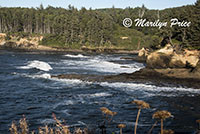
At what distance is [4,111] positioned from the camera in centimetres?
2336

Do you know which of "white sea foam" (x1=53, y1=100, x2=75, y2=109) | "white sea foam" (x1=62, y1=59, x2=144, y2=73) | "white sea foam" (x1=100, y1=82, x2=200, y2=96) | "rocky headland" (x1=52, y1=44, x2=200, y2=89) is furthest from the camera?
"white sea foam" (x1=62, y1=59, x2=144, y2=73)

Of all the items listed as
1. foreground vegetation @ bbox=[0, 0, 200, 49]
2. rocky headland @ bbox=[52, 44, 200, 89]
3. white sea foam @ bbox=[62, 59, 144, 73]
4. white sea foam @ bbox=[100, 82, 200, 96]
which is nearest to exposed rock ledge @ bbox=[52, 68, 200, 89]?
rocky headland @ bbox=[52, 44, 200, 89]

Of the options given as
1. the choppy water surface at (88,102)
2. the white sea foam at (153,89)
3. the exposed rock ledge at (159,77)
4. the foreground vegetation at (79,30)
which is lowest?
the choppy water surface at (88,102)

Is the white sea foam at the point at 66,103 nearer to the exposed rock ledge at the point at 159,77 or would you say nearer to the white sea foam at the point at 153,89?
the white sea foam at the point at 153,89

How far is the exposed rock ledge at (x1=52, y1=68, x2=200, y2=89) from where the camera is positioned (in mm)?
36156

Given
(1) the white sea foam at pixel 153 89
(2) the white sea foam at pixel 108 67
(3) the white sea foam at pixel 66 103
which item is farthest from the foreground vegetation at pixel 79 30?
(3) the white sea foam at pixel 66 103

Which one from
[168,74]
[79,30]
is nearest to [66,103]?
[168,74]

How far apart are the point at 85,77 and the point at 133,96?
12319 millimetres

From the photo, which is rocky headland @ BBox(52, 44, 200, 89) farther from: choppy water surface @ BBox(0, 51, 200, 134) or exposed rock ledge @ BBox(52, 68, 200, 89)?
choppy water surface @ BBox(0, 51, 200, 134)

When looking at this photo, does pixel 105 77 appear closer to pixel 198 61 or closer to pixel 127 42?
pixel 198 61

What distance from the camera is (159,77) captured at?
3975 cm

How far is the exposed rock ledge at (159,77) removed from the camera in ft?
119

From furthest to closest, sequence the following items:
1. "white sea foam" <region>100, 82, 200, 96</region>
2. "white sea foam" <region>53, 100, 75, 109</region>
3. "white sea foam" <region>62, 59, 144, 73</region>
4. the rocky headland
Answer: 1. "white sea foam" <region>62, 59, 144, 73</region>
2. the rocky headland
3. "white sea foam" <region>100, 82, 200, 96</region>
4. "white sea foam" <region>53, 100, 75, 109</region>

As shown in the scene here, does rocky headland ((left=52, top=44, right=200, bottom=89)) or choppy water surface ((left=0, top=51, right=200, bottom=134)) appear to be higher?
rocky headland ((left=52, top=44, right=200, bottom=89))
